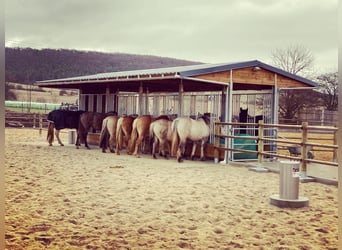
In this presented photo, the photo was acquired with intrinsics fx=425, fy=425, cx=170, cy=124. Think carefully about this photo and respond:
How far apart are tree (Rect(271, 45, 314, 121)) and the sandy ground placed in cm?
144

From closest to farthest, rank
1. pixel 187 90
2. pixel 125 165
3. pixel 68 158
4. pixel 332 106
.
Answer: pixel 332 106
pixel 125 165
pixel 68 158
pixel 187 90

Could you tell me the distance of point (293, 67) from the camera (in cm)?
577

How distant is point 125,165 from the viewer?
502cm

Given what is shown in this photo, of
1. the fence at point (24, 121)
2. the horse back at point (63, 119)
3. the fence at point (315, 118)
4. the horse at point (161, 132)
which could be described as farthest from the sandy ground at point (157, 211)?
the fence at point (24, 121)

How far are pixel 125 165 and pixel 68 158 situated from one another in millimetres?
948

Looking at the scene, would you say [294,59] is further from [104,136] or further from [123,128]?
[104,136]

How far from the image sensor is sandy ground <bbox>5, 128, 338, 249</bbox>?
2.21 m

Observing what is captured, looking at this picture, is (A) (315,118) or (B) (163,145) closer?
(B) (163,145)

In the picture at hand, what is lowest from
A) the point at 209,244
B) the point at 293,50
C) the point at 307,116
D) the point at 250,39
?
the point at 209,244

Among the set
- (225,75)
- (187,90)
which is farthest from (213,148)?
(187,90)

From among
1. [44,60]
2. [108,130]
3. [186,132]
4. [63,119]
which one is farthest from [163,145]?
[44,60]

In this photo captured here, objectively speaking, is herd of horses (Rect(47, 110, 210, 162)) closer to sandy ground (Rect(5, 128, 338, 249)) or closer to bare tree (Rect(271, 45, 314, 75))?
sandy ground (Rect(5, 128, 338, 249))

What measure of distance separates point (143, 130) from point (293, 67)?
226 cm

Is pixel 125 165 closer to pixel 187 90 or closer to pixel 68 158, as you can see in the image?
pixel 68 158
